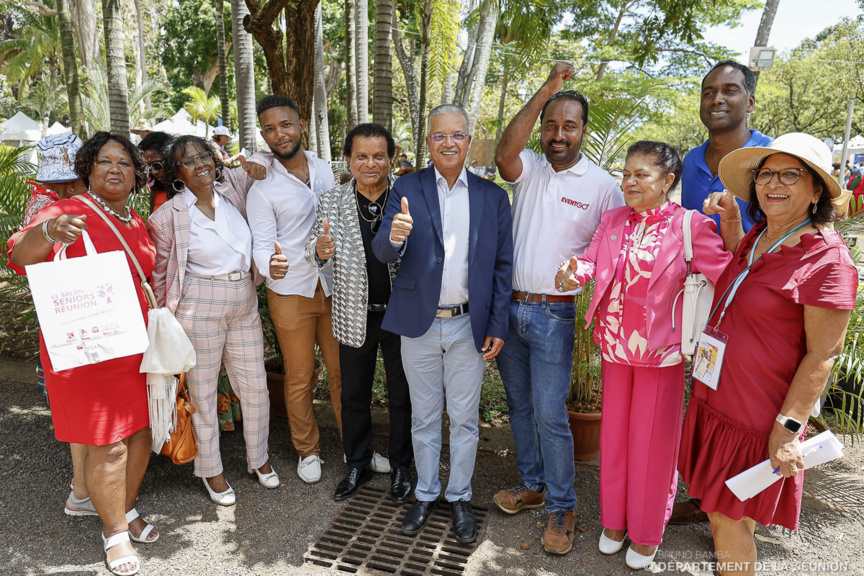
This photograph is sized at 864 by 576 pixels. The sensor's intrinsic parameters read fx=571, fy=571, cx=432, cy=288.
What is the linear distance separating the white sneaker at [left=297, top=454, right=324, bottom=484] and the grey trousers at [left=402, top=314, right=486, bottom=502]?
2.85 feet

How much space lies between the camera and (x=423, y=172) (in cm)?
333

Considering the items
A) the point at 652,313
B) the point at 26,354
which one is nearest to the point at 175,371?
the point at 652,313

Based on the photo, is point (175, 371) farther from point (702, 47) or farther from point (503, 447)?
point (702, 47)

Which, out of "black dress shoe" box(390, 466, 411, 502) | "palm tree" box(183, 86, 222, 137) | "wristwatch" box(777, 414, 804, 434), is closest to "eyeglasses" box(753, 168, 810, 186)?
"wristwatch" box(777, 414, 804, 434)

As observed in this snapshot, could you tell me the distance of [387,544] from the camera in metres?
3.39

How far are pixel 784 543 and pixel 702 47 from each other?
61.6ft

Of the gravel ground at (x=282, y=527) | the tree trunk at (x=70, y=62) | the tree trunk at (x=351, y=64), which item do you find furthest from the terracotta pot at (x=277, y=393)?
the tree trunk at (x=351, y=64)

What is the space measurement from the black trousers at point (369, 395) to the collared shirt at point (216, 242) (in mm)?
878

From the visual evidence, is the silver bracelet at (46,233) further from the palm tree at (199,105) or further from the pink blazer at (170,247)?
the palm tree at (199,105)

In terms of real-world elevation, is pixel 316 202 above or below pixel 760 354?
above

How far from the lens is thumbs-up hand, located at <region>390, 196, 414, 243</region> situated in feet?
9.73

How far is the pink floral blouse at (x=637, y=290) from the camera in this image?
9.75 ft

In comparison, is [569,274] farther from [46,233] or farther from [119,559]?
[119,559]

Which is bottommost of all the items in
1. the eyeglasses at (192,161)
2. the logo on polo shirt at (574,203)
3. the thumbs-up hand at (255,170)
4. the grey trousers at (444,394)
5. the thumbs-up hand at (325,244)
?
the grey trousers at (444,394)
